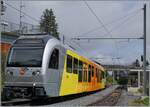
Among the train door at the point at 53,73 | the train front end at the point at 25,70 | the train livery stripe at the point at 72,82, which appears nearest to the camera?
the train front end at the point at 25,70

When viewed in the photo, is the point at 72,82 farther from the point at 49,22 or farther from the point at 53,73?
the point at 49,22

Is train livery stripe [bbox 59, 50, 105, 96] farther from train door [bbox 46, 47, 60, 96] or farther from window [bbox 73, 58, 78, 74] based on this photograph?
train door [bbox 46, 47, 60, 96]

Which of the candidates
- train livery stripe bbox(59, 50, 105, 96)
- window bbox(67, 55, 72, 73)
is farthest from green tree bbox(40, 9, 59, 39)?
window bbox(67, 55, 72, 73)

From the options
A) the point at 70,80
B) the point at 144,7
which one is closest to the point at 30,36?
the point at 70,80

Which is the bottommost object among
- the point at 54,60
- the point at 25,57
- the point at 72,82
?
the point at 72,82

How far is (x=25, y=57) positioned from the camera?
20047 mm

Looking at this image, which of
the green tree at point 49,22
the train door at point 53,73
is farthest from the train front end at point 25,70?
the green tree at point 49,22

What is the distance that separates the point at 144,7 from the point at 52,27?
6119 centimetres

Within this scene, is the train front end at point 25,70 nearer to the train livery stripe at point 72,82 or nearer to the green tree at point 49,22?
the train livery stripe at point 72,82

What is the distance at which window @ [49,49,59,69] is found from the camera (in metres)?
20.4

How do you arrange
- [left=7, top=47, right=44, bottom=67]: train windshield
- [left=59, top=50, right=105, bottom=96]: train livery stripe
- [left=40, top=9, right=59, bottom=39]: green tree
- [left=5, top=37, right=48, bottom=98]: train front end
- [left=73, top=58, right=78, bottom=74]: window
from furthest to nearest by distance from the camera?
[left=40, top=9, right=59, bottom=39]: green tree
[left=73, top=58, right=78, bottom=74]: window
[left=59, top=50, right=105, bottom=96]: train livery stripe
[left=7, top=47, right=44, bottom=67]: train windshield
[left=5, top=37, right=48, bottom=98]: train front end

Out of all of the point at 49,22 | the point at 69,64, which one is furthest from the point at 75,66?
the point at 49,22

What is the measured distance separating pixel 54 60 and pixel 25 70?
1.71 m

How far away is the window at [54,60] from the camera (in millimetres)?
20391
